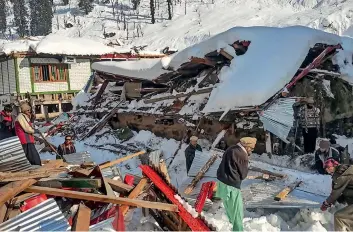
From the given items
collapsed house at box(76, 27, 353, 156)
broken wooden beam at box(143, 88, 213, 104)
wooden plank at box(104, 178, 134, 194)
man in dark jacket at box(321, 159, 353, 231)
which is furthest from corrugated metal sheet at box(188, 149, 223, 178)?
man in dark jacket at box(321, 159, 353, 231)

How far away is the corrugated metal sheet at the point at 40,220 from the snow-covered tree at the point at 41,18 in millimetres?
52373

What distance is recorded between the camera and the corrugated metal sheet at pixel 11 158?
570 cm

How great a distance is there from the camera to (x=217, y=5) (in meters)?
47.4

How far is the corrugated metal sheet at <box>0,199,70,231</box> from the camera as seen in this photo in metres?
4.29

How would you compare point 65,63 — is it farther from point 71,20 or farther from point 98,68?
point 71,20

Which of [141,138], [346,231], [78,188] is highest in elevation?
[78,188]

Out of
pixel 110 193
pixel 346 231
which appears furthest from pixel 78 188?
pixel 346 231

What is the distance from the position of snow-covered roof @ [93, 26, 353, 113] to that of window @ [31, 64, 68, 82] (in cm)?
1412

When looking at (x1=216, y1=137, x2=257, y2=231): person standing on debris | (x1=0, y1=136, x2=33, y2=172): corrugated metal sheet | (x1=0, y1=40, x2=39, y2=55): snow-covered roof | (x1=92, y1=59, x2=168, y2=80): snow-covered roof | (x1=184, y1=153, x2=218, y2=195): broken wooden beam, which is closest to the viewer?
(x1=216, y1=137, x2=257, y2=231): person standing on debris

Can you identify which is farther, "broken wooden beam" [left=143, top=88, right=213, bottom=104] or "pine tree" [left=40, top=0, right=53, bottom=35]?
"pine tree" [left=40, top=0, right=53, bottom=35]

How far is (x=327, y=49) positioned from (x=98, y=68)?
7863 mm

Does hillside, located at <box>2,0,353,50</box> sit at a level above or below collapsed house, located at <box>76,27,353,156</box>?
above

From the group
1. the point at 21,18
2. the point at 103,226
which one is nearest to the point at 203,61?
the point at 103,226

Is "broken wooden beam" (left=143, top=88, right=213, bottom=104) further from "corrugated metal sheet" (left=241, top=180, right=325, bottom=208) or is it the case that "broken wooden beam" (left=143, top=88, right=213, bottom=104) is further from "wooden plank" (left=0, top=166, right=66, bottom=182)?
"wooden plank" (left=0, top=166, right=66, bottom=182)
